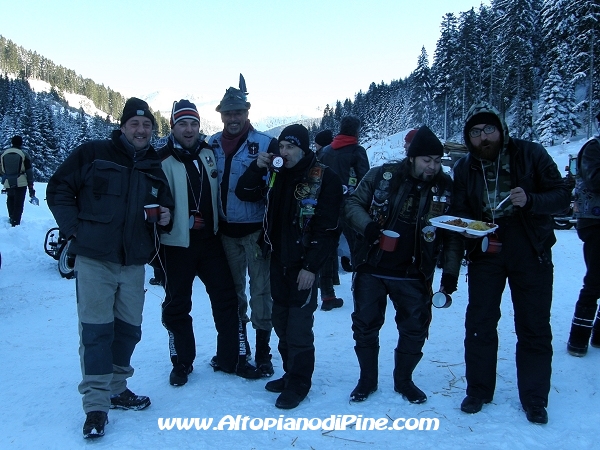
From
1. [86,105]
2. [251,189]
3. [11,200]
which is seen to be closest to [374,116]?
[11,200]

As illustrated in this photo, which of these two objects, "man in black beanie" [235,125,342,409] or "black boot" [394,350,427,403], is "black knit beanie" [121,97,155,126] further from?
"black boot" [394,350,427,403]

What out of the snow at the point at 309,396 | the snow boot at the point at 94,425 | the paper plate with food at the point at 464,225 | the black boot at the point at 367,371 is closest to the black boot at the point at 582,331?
the snow at the point at 309,396

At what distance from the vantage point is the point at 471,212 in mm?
3814

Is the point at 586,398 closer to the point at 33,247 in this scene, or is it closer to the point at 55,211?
the point at 55,211

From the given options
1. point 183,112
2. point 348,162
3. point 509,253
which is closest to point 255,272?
point 183,112

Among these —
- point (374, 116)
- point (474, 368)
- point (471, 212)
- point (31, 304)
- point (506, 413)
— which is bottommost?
point (31, 304)

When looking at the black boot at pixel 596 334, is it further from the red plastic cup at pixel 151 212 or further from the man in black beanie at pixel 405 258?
the red plastic cup at pixel 151 212

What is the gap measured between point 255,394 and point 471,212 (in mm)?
2534

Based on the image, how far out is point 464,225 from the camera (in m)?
3.41

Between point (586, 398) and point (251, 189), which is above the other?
point (251, 189)

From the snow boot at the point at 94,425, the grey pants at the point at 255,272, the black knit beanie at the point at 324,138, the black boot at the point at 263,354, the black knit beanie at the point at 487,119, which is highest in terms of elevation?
the black knit beanie at the point at 324,138

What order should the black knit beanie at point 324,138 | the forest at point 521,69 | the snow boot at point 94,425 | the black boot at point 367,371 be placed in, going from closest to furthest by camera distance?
1. the snow boot at point 94,425
2. the black boot at point 367,371
3. the black knit beanie at point 324,138
4. the forest at point 521,69

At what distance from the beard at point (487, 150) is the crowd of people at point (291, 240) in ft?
0.04

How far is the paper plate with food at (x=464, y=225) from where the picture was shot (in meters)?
3.29
